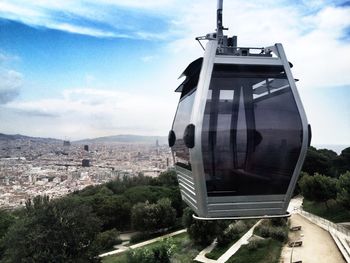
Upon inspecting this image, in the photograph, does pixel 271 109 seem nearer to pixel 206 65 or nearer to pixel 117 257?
pixel 206 65

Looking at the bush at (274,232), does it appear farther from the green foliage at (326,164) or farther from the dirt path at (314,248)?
the green foliage at (326,164)

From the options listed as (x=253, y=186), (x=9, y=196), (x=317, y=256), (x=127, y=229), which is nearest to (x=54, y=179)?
(x=9, y=196)

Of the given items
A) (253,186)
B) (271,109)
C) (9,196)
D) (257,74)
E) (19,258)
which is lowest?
(9,196)

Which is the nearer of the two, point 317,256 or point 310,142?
point 310,142

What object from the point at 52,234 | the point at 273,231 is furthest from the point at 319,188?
the point at 52,234

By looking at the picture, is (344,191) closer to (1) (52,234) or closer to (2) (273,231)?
(2) (273,231)

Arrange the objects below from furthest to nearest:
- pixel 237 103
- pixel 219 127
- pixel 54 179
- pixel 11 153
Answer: pixel 11 153 → pixel 54 179 → pixel 237 103 → pixel 219 127
